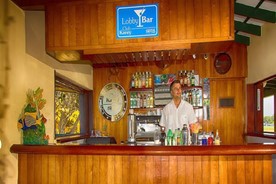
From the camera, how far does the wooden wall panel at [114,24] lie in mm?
2746

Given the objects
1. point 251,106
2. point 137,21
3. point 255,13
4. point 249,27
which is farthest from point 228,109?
point 137,21

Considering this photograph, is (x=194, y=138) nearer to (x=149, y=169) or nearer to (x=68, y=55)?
(x=149, y=169)

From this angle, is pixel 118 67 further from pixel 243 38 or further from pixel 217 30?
pixel 217 30

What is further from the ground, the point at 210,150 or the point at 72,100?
the point at 72,100

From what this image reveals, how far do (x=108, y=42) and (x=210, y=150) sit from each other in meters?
1.52

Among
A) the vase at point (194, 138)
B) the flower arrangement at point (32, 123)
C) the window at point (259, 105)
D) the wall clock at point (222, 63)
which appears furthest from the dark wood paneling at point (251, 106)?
the flower arrangement at point (32, 123)

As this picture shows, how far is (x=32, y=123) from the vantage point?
2.64 m

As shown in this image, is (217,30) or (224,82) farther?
(224,82)

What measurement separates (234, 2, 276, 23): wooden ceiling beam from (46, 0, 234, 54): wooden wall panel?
1.74m

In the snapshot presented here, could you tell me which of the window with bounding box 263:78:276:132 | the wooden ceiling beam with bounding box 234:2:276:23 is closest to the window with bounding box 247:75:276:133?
the window with bounding box 263:78:276:132

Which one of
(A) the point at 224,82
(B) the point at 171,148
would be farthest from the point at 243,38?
(B) the point at 171,148

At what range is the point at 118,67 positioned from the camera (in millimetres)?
5777

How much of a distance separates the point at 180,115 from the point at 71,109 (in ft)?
6.59

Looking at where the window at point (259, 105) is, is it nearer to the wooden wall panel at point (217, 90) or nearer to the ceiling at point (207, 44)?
the wooden wall panel at point (217, 90)
